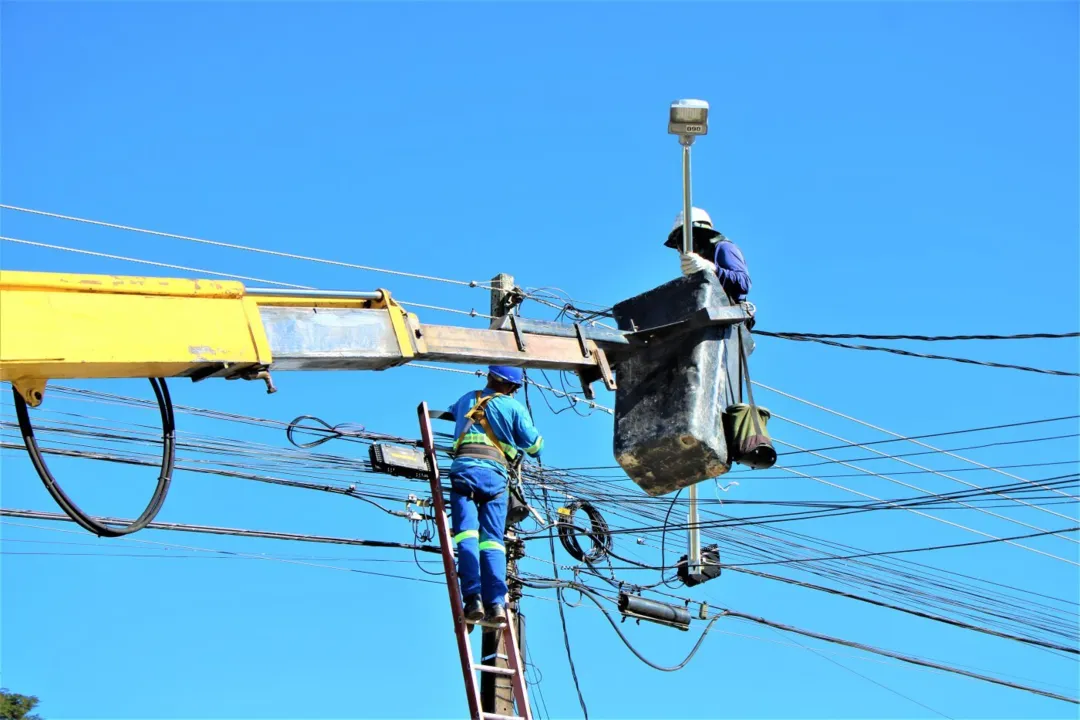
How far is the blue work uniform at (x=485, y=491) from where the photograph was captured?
328 inches

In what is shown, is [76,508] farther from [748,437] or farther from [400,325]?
[748,437]

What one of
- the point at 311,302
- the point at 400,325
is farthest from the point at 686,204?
the point at 311,302

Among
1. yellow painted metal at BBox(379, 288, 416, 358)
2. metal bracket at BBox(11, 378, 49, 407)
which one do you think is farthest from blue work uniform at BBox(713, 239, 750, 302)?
metal bracket at BBox(11, 378, 49, 407)

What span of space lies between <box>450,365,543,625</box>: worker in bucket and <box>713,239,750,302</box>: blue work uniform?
137 centimetres

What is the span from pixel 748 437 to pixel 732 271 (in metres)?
1.16

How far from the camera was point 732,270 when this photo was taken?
844 cm

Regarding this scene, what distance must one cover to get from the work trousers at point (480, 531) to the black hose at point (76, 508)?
7.37 feet

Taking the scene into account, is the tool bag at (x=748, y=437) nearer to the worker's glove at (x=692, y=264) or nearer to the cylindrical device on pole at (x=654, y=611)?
the worker's glove at (x=692, y=264)

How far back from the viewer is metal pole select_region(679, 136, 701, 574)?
8084 millimetres

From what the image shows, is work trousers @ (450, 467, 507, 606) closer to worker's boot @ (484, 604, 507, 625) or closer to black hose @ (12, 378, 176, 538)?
worker's boot @ (484, 604, 507, 625)

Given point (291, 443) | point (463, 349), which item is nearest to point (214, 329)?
point (463, 349)

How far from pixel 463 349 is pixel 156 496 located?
1.67 metres

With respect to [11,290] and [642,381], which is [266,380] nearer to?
[11,290]

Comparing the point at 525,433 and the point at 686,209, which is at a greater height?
the point at 686,209
